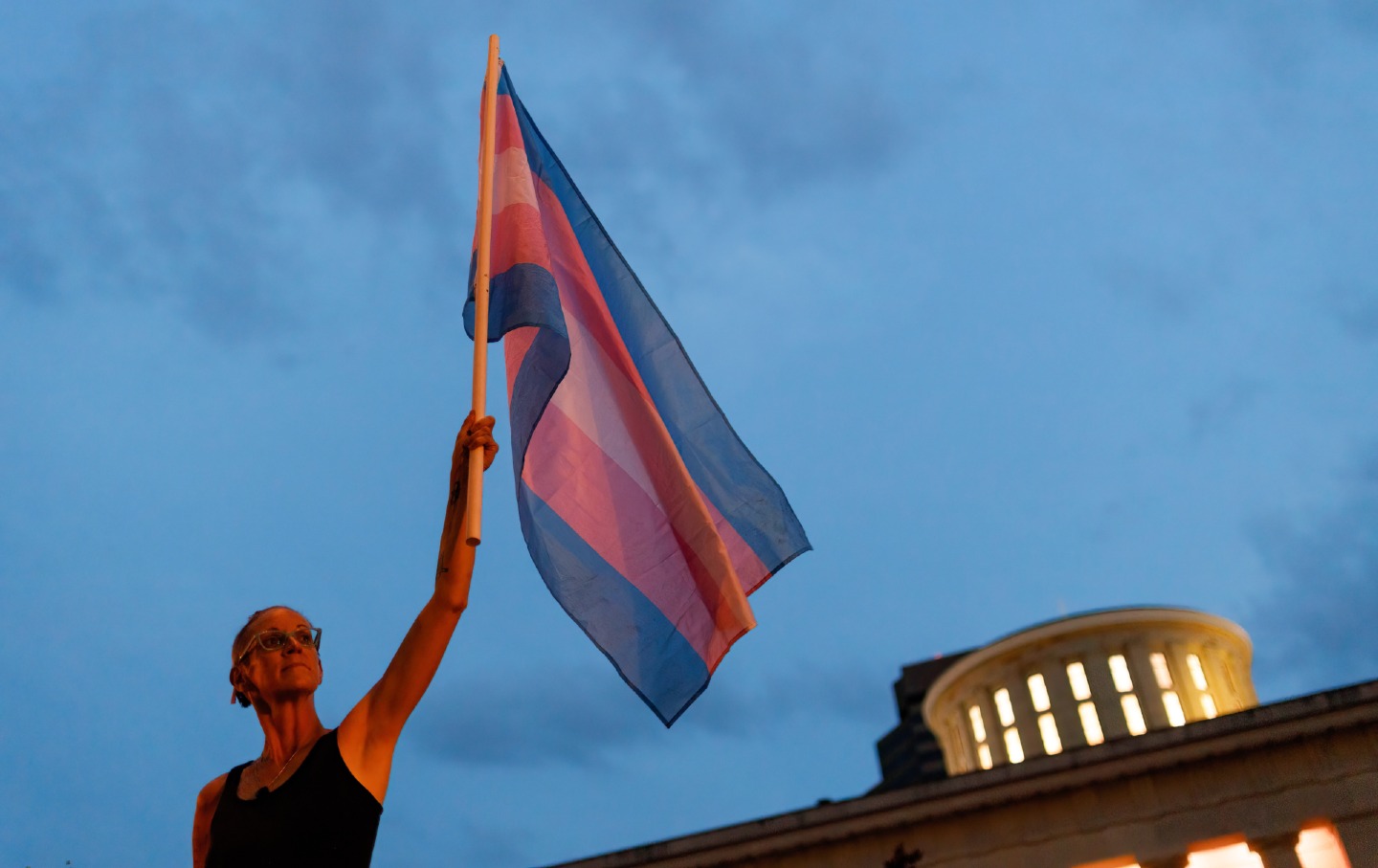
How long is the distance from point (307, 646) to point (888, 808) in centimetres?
3130

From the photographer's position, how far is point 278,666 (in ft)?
13.5

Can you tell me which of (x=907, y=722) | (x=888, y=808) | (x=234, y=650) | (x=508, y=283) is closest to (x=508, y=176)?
(x=508, y=283)

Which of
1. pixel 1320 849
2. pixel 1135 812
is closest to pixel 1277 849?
pixel 1320 849

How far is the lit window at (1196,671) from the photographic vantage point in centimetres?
4853

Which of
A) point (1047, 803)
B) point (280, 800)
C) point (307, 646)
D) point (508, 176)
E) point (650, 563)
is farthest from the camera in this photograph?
point (1047, 803)

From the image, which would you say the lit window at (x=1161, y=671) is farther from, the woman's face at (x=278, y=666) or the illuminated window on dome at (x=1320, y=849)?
the woman's face at (x=278, y=666)

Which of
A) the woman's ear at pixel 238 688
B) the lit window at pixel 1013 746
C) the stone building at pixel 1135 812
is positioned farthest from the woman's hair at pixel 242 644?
the lit window at pixel 1013 746

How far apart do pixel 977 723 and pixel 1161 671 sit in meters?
7.02

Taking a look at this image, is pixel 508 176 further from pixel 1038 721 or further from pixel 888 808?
pixel 1038 721

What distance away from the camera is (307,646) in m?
4.18

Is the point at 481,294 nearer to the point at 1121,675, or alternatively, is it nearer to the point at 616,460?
the point at 616,460

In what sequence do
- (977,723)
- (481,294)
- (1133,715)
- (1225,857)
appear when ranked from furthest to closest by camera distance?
(977,723) < (1133,715) < (1225,857) < (481,294)

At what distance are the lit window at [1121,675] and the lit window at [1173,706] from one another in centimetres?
122

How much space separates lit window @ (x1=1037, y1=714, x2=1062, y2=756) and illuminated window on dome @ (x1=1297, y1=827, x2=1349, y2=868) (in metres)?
16.7
